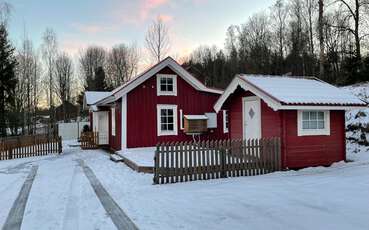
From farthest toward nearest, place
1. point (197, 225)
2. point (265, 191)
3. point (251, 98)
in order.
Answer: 1. point (251, 98)
2. point (265, 191)
3. point (197, 225)

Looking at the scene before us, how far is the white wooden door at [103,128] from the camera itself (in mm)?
23625

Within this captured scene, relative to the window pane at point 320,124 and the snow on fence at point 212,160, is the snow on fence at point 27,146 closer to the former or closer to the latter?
the snow on fence at point 212,160

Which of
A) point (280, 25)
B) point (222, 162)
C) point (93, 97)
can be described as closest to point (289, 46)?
point (280, 25)

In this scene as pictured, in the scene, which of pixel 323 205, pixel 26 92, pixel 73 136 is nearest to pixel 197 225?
pixel 323 205

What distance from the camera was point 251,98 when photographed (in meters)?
13.9

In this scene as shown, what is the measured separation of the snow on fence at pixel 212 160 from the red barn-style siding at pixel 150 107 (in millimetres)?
8108

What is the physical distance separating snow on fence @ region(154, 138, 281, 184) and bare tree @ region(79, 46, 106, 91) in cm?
4724

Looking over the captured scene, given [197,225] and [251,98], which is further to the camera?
[251,98]

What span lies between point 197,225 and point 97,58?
182ft

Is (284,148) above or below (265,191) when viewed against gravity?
above

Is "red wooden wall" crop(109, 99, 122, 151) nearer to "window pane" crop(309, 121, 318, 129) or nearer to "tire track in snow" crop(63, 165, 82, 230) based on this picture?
"tire track in snow" crop(63, 165, 82, 230)

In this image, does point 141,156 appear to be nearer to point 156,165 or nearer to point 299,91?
point 156,165

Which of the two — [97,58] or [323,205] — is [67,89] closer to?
[97,58]

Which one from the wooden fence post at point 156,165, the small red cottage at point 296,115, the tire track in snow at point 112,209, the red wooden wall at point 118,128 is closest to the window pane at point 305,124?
the small red cottage at point 296,115
